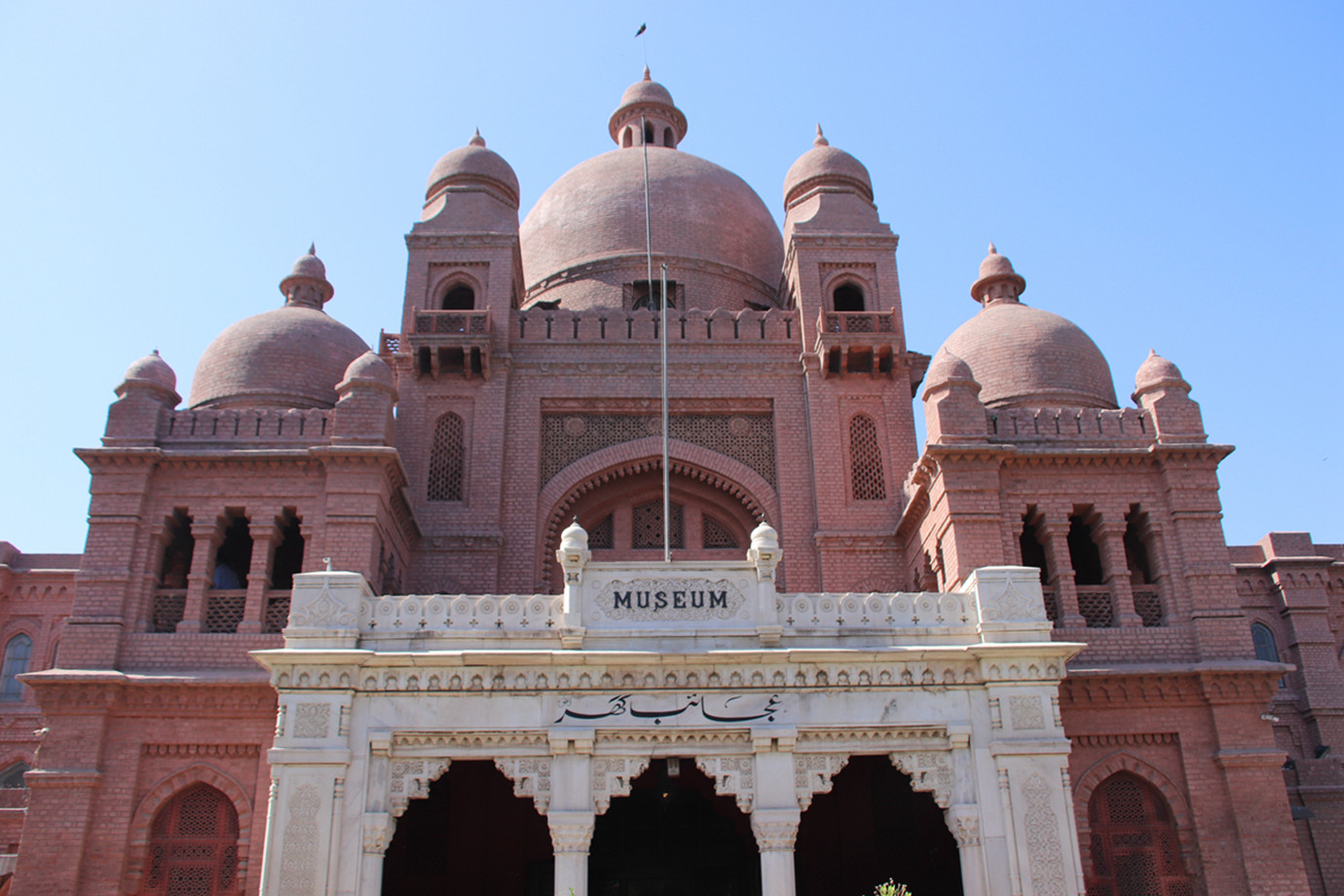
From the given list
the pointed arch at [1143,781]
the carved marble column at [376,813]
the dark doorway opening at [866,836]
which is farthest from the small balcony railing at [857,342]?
the carved marble column at [376,813]

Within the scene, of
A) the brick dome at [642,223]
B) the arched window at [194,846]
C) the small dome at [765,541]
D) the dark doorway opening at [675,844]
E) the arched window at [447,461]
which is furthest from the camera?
the brick dome at [642,223]

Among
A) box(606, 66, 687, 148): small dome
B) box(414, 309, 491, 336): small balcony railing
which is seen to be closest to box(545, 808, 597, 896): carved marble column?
box(414, 309, 491, 336): small balcony railing

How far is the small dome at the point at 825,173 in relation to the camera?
22078 mm

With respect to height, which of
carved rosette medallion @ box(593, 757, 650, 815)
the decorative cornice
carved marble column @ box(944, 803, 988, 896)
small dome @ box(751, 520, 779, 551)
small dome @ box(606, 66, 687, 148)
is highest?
small dome @ box(606, 66, 687, 148)

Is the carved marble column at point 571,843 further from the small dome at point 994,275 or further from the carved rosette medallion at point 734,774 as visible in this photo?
the small dome at point 994,275

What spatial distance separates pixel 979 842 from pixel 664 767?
3.56 m

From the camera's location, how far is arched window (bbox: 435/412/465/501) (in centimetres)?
1883

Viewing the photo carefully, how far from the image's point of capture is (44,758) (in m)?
14.9

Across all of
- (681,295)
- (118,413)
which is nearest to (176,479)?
(118,413)

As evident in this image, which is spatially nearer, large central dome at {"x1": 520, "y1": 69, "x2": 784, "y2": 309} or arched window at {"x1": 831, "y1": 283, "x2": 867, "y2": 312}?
arched window at {"x1": 831, "y1": 283, "x2": 867, "y2": 312}

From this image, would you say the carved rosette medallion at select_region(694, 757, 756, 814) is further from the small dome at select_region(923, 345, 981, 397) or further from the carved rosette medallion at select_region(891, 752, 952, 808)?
the small dome at select_region(923, 345, 981, 397)

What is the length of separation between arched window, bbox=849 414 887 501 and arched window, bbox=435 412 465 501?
6.43m

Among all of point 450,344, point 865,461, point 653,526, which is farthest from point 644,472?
point 450,344

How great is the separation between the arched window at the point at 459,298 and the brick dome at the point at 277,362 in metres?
1.75
